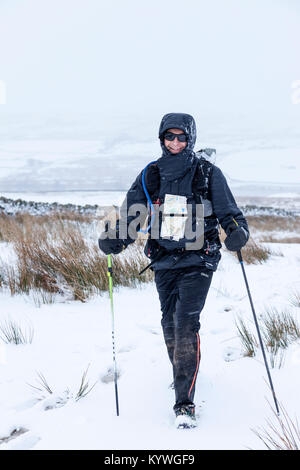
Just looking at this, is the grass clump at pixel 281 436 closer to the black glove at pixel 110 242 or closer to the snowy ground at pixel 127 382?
the snowy ground at pixel 127 382

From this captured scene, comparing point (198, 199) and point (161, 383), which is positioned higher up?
point (198, 199)

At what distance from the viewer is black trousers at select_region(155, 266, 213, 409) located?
226 cm

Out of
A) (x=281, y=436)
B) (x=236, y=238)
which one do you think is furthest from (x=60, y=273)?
(x=281, y=436)

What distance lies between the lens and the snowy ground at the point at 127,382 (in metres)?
2.06

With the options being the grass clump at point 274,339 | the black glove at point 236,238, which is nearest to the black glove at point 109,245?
the black glove at point 236,238

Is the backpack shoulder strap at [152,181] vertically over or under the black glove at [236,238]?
over

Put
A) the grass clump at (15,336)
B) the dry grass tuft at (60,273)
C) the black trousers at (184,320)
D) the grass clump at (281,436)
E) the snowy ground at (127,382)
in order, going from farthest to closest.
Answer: the dry grass tuft at (60,273)
the grass clump at (15,336)
the black trousers at (184,320)
the snowy ground at (127,382)
the grass clump at (281,436)

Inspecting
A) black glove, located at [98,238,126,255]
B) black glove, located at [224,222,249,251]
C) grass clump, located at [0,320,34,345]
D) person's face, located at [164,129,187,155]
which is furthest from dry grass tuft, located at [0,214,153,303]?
black glove, located at [224,222,249,251]

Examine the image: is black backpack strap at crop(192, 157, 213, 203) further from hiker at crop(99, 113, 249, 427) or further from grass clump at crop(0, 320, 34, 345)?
grass clump at crop(0, 320, 34, 345)

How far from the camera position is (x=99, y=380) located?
2.80 meters

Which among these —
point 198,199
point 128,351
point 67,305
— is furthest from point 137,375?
point 67,305

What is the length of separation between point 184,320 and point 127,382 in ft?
2.70
